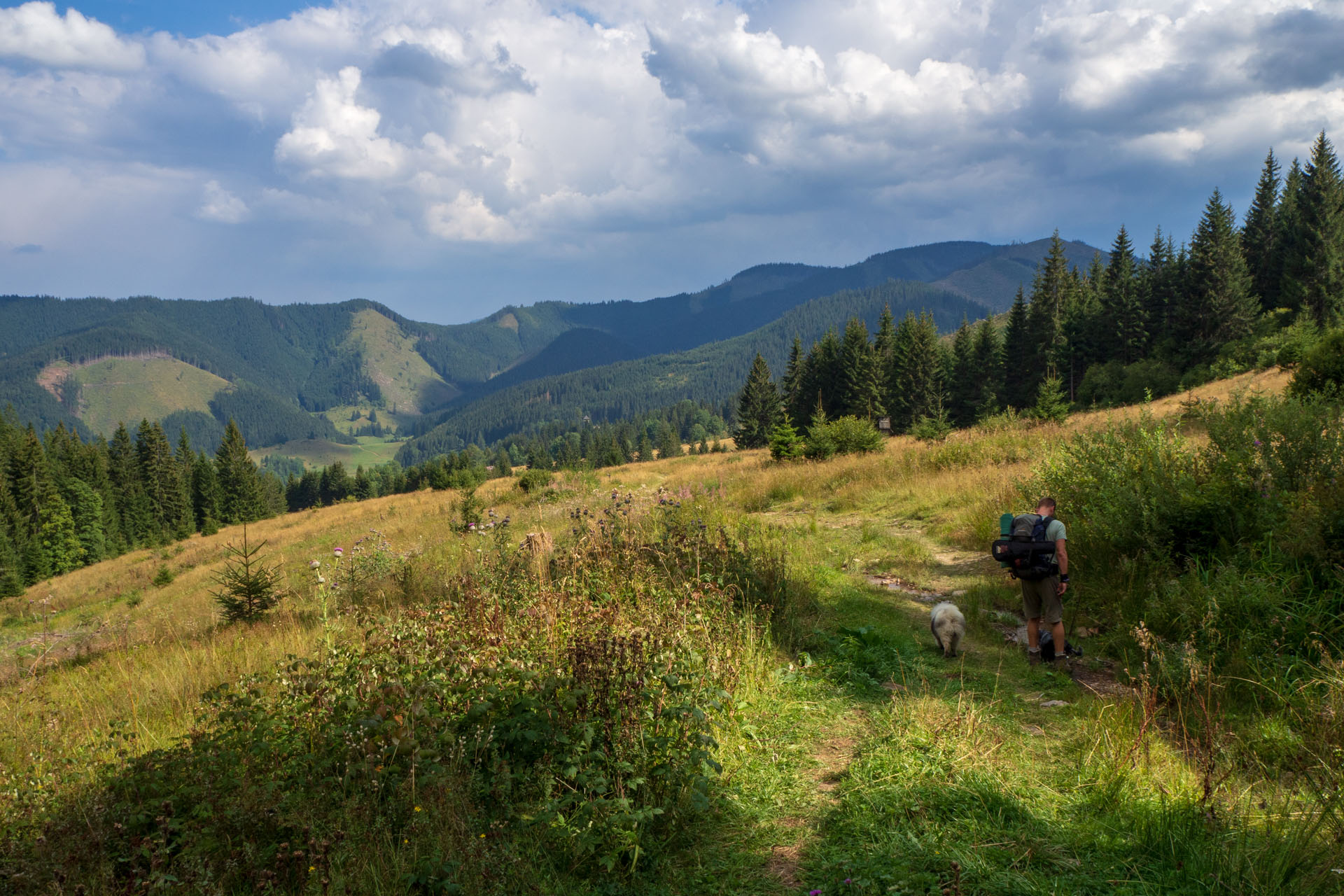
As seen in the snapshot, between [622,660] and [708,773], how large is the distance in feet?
2.75

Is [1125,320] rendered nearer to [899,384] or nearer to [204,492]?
[899,384]

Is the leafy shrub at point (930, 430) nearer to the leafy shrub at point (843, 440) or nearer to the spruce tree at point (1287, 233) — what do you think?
the leafy shrub at point (843, 440)

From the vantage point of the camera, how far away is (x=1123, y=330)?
56656mm

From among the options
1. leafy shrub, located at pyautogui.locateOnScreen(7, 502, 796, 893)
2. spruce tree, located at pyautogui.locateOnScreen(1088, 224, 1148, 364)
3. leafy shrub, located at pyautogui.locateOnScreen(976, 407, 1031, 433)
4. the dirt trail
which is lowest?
the dirt trail

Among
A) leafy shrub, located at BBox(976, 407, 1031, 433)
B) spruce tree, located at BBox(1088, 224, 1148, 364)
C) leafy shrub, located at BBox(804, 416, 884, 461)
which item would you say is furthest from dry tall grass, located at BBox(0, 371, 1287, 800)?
spruce tree, located at BBox(1088, 224, 1148, 364)

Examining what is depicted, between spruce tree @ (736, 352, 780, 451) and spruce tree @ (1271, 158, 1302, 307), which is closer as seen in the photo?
spruce tree @ (1271, 158, 1302, 307)

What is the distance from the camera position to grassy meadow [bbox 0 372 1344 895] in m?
2.88

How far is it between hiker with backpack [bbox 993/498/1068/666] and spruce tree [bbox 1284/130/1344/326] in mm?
60797

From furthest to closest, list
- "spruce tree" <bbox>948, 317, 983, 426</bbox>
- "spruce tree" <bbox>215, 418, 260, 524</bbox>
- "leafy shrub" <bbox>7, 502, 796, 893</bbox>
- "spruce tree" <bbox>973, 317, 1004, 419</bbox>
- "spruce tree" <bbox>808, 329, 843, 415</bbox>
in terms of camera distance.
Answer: "spruce tree" <bbox>215, 418, 260, 524</bbox>
"spruce tree" <bbox>948, 317, 983, 426</bbox>
"spruce tree" <bbox>973, 317, 1004, 419</bbox>
"spruce tree" <bbox>808, 329, 843, 415</bbox>
"leafy shrub" <bbox>7, 502, 796, 893</bbox>

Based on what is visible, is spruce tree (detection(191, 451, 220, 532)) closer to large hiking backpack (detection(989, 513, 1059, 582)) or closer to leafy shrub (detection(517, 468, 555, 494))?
leafy shrub (detection(517, 468, 555, 494))

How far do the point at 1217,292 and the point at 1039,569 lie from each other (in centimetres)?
5977

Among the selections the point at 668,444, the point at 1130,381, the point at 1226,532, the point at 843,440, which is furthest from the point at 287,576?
the point at 668,444

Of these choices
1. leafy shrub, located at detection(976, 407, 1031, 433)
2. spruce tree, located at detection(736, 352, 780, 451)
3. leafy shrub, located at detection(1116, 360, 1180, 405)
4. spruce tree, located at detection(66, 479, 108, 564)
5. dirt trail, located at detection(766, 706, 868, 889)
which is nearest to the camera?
dirt trail, located at detection(766, 706, 868, 889)

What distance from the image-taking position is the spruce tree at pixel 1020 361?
201 ft
